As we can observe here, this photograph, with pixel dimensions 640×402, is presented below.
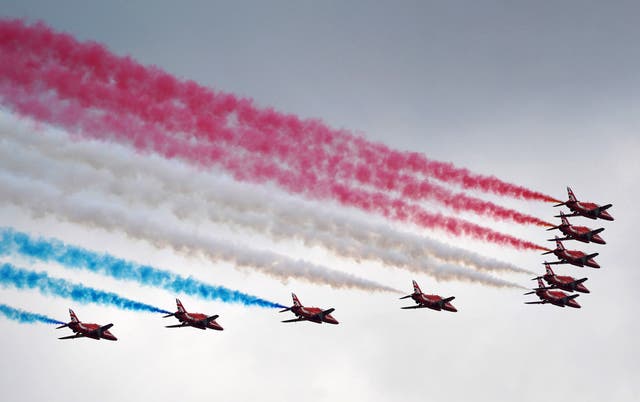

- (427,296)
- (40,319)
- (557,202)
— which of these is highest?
(557,202)

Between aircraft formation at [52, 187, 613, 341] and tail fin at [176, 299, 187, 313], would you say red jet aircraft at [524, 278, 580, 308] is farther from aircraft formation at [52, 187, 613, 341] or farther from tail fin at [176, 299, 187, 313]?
tail fin at [176, 299, 187, 313]

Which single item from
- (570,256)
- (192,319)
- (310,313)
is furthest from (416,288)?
(192,319)

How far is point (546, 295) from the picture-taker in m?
79.8

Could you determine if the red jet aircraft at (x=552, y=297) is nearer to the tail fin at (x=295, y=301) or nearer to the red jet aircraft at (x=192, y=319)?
the tail fin at (x=295, y=301)

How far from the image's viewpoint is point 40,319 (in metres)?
62.8

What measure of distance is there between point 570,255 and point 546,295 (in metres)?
2.66

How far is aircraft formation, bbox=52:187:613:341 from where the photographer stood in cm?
7100

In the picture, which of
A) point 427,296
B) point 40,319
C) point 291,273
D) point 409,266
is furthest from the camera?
point 427,296

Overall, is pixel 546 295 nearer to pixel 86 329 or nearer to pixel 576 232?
pixel 576 232

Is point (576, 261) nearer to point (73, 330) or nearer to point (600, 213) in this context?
point (600, 213)

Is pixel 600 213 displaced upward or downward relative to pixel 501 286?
upward

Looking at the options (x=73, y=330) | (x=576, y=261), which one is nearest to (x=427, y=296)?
(x=576, y=261)

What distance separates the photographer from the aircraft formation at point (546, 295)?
233ft

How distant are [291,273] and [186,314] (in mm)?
7445
